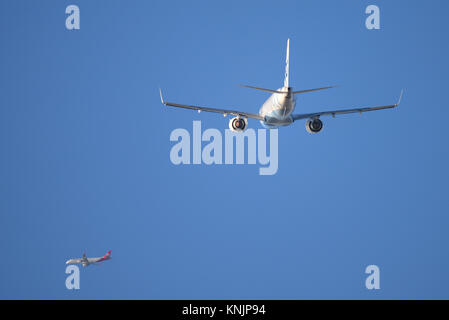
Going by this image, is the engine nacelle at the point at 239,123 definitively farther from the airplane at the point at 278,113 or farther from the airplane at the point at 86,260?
the airplane at the point at 86,260

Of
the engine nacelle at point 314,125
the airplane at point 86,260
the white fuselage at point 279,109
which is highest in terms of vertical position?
the white fuselage at point 279,109

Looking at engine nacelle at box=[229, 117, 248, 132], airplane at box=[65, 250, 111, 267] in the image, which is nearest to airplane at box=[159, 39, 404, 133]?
engine nacelle at box=[229, 117, 248, 132]

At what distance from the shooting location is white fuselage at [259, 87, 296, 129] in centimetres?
5628

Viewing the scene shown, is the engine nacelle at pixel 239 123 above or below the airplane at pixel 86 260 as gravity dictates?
above

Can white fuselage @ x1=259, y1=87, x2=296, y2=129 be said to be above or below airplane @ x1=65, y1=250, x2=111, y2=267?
above

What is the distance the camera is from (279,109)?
57.6 meters

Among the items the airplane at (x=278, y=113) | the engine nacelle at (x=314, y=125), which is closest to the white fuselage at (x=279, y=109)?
the airplane at (x=278, y=113)

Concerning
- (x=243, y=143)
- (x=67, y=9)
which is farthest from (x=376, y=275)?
(x=67, y=9)

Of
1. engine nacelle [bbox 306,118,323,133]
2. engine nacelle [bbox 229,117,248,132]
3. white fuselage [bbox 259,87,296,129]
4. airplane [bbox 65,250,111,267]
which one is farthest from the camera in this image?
airplane [bbox 65,250,111,267]

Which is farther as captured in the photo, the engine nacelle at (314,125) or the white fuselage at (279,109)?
the engine nacelle at (314,125)

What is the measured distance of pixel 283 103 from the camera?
56.6 metres

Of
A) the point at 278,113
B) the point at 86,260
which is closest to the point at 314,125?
the point at 278,113

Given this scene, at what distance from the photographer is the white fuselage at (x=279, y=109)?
56281mm

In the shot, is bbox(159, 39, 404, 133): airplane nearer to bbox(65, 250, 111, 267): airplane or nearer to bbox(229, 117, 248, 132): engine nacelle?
bbox(229, 117, 248, 132): engine nacelle
